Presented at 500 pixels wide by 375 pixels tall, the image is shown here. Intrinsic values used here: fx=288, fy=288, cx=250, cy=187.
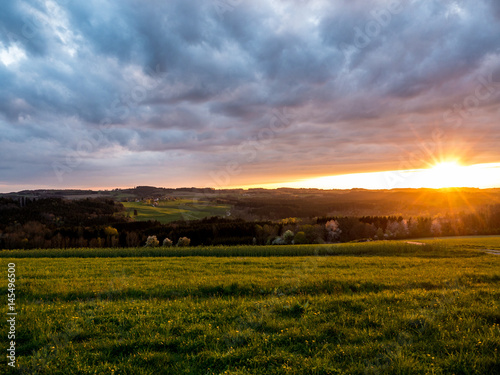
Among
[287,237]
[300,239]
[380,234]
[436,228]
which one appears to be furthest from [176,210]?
[436,228]

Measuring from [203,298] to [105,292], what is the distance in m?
4.32

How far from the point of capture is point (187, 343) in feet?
22.6

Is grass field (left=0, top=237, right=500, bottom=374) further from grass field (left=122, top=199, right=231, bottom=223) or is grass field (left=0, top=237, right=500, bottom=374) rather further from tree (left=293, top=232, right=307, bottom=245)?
grass field (left=122, top=199, right=231, bottom=223)

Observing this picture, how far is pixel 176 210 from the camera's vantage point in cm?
14800

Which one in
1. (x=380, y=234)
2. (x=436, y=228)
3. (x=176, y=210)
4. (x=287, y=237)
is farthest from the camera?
(x=176, y=210)

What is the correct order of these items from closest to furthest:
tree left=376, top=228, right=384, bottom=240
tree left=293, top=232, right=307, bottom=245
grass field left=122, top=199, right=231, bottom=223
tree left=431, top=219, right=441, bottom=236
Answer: tree left=293, top=232, right=307, bottom=245 < tree left=431, top=219, right=441, bottom=236 < tree left=376, top=228, right=384, bottom=240 < grass field left=122, top=199, right=231, bottom=223

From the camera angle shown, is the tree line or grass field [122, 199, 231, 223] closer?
the tree line

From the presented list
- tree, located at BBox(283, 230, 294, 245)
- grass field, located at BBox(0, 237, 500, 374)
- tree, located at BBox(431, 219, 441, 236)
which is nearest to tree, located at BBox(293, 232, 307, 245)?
tree, located at BBox(283, 230, 294, 245)

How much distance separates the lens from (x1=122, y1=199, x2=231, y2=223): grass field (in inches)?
5251

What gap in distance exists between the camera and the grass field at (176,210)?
5251 inches

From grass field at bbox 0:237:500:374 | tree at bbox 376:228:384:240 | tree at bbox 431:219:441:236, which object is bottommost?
tree at bbox 376:228:384:240

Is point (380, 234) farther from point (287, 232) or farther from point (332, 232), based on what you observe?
point (287, 232)

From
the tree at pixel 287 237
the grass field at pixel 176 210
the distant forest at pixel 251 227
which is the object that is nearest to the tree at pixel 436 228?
the distant forest at pixel 251 227

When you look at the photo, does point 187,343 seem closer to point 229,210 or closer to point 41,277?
point 41,277
